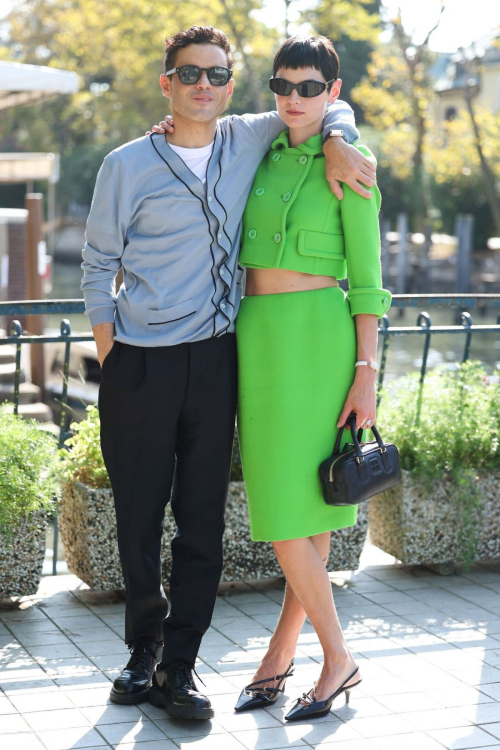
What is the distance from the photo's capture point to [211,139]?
3100 millimetres

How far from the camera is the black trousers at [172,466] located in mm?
3043

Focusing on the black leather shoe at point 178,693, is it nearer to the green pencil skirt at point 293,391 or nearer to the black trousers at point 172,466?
the black trousers at point 172,466

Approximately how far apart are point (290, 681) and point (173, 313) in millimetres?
1309

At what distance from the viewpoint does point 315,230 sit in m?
3.01

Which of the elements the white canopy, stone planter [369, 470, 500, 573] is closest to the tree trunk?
the white canopy

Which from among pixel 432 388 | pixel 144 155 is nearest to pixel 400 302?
pixel 432 388

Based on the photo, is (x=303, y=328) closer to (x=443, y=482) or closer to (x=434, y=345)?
(x=443, y=482)

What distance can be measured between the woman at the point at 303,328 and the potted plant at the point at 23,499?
1068mm

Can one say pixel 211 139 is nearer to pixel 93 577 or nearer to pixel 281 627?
pixel 281 627

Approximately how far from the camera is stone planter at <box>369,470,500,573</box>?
4.40 m

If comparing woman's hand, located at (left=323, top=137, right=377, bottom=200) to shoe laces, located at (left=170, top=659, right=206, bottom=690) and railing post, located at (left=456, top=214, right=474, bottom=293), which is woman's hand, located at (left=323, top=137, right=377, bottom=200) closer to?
shoe laces, located at (left=170, top=659, right=206, bottom=690)

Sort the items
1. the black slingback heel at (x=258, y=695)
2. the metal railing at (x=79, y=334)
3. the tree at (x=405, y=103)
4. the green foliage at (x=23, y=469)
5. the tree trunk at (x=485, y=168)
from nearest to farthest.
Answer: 1. the black slingback heel at (x=258, y=695)
2. the green foliage at (x=23, y=469)
3. the metal railing at (x=79, y=334)
4. the tree trunk at (x=485, y=168)
5. the tree at (x=405, y=103)

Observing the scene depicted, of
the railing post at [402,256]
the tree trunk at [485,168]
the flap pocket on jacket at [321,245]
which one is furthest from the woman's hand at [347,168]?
the railing post at [402,256]

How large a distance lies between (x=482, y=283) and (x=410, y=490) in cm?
2640
